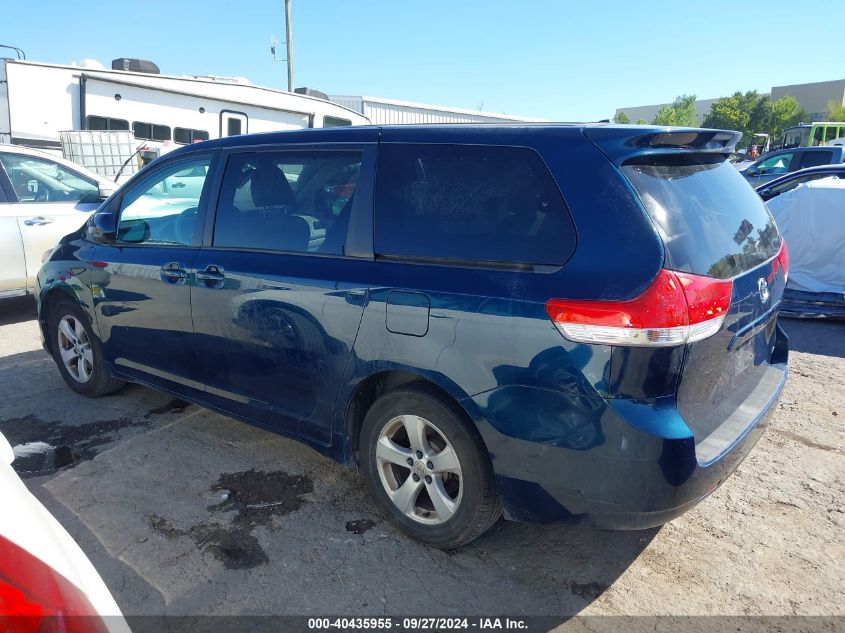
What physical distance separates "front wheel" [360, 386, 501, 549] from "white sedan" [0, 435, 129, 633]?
1.46m

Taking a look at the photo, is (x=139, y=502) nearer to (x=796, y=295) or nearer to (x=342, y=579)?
(x=342, y=579)

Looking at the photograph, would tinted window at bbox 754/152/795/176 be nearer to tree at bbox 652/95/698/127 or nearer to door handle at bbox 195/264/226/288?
door handle at bbox 195/264/226/288

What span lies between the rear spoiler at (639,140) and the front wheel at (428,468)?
1190 millimetres

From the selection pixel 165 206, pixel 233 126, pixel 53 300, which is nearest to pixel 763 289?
pixel 165 206

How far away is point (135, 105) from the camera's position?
38.9 feet

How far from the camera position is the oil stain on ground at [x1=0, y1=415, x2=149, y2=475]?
3733 millimetres

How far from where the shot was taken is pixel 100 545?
9.74 feet

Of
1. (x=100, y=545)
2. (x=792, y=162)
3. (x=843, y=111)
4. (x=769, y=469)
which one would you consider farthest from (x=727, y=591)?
(x=843, y=111)

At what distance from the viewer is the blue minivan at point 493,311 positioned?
230cm

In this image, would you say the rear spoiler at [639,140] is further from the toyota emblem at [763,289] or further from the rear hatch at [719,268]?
the toyota emblem at [763,289]

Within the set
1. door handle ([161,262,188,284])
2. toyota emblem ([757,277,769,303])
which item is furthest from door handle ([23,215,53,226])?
toyota emblem ([757,277,769,303])

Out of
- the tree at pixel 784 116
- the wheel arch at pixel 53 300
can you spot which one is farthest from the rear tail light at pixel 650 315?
the tree at pixel 784 116

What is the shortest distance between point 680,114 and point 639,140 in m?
78.2

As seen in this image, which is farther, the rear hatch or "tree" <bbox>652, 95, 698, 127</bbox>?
"tree" <bbox>652, 95, 698, 127</bbox>
